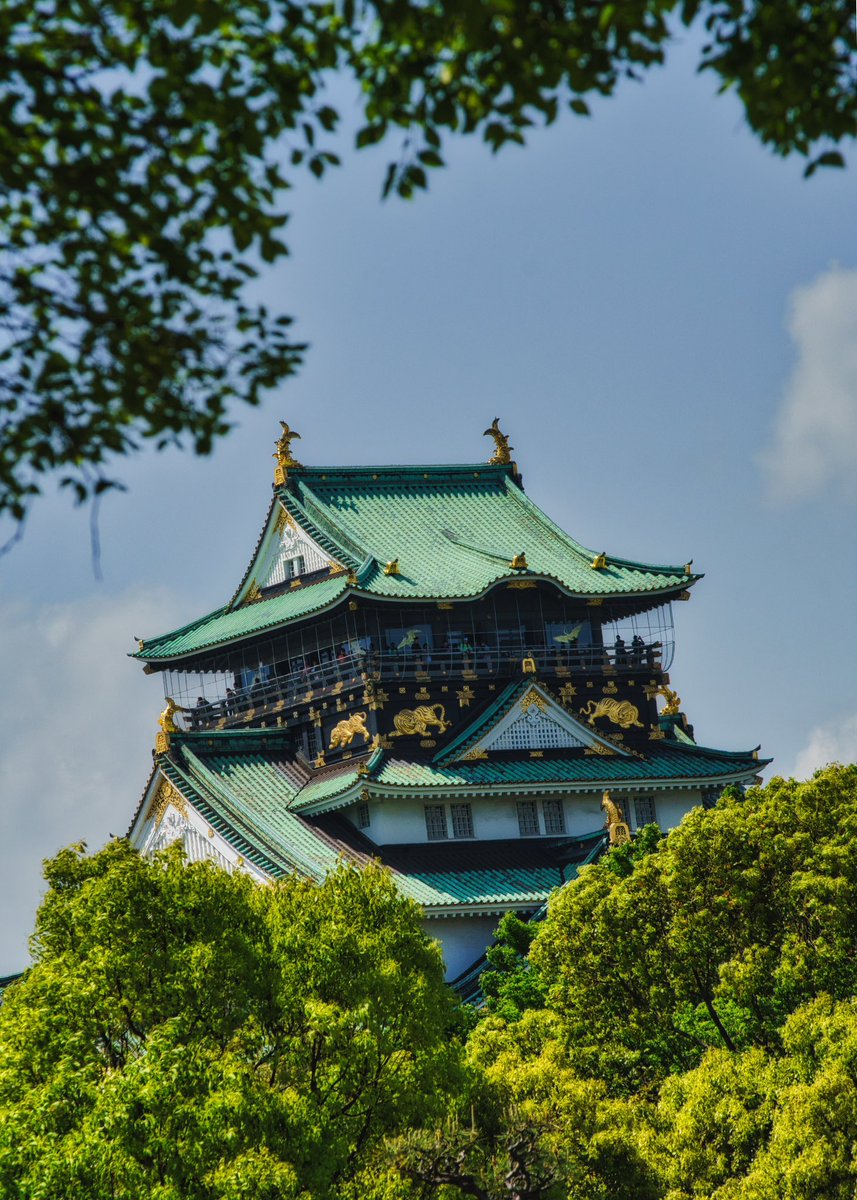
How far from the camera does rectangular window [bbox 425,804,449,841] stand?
4728cm

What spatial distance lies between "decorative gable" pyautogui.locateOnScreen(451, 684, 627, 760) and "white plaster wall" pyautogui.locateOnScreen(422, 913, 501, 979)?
490 centimetres

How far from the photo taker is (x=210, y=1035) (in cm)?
2364

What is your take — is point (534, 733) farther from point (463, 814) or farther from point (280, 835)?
point (280, 835)

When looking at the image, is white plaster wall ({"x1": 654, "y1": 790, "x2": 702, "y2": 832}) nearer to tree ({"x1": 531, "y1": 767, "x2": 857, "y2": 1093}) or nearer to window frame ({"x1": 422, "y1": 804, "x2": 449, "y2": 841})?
window frame ({"x1": 422, "y1": 804, "x2": 449, "y2": 841})

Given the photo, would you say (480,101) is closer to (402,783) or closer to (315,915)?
(315,915)

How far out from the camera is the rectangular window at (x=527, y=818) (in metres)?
48.3

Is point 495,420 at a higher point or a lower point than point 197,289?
higher

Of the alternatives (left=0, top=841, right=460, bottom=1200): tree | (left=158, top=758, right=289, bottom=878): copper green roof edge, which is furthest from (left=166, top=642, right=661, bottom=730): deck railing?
(left=0, top=841, right=460, bottom=1200): tree

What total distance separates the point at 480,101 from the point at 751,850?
22.7m

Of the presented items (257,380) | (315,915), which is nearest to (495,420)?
(315,915)

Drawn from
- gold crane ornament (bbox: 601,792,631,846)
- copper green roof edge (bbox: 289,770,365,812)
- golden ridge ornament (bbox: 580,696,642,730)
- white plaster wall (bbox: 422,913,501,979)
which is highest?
golden ridge ornament (bbox: 580,696,642,730)

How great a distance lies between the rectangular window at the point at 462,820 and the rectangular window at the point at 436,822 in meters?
0.27

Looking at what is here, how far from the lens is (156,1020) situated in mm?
23672

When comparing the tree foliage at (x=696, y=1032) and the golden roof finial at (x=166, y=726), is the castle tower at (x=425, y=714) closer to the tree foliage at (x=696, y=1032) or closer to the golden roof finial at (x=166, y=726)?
the golden roof finial at (x=166, y=726)
